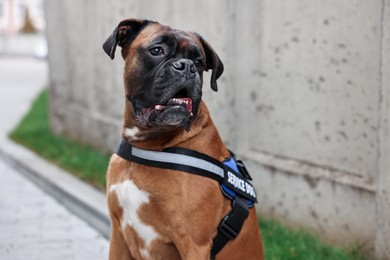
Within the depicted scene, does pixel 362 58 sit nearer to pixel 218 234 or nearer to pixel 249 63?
pixel 249 63

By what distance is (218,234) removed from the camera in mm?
3719

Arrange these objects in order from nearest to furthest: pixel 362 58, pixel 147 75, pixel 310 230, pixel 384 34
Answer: pixel 147 75
pixel 384 34
pixel 362 58
pixel 310 230

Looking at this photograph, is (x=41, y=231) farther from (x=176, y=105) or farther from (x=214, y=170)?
(x=176, y=105)

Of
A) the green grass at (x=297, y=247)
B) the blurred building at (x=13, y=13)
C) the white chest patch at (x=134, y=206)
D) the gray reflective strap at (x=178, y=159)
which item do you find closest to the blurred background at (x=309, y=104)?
the green grass at (x=297, y=247)

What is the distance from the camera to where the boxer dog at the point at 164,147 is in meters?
3.56

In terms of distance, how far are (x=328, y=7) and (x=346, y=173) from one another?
1.19m

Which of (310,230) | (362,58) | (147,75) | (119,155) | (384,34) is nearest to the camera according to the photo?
(147,75)

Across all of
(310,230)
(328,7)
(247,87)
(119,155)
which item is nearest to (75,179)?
(247,87)

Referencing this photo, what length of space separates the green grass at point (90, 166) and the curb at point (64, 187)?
0.15 m

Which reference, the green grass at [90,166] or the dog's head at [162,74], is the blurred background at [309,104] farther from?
the dog's head at [162,74]

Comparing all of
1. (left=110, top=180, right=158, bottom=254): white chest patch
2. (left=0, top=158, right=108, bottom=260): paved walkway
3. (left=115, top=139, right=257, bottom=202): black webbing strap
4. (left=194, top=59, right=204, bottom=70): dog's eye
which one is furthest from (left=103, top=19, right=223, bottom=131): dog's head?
(left=0, top=158, right=108, bottom=260): paved walkway

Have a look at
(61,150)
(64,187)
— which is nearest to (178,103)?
(64,187)

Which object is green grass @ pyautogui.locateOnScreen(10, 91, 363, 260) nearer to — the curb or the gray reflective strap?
the curb

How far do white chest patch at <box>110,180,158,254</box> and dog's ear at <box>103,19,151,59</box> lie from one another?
67cm
